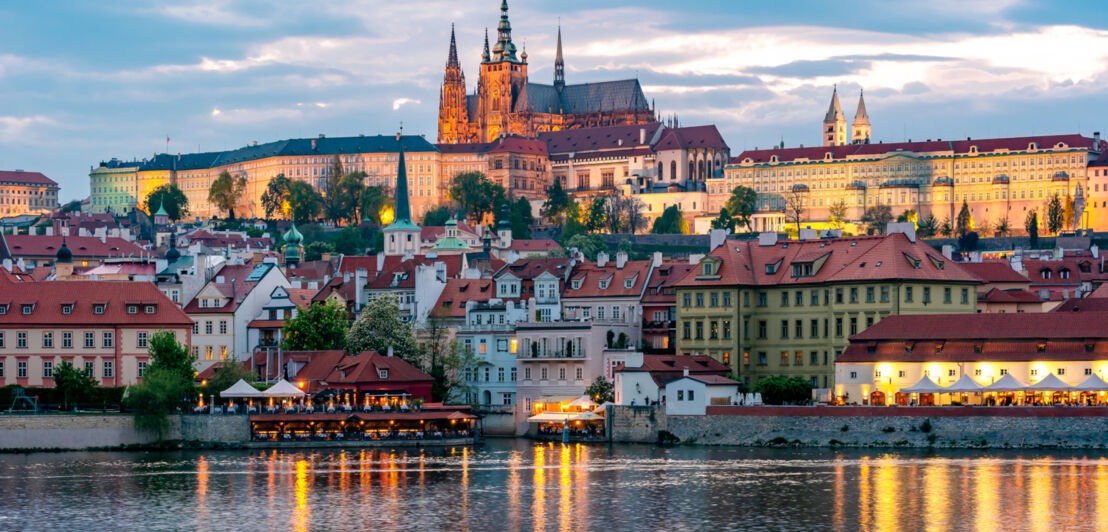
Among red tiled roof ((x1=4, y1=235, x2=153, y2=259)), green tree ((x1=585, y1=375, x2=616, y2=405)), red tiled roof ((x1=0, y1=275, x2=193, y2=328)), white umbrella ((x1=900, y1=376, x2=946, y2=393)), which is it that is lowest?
green tree ((x1=585, y1=375, x2=616, y2=405))

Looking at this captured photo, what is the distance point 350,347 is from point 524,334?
9474mm

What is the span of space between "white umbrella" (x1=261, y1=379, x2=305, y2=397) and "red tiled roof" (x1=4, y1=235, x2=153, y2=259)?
80.4 m

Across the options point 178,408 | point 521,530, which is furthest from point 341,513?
point 178,408

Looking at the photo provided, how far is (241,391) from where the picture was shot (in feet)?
285

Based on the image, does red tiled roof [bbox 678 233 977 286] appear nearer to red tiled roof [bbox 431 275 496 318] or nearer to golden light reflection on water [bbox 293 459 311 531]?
red tiled roof [bbox 431 275 496 318]

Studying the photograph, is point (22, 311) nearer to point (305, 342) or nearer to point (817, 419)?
point (305, 342)

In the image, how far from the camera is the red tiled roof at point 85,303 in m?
93.0

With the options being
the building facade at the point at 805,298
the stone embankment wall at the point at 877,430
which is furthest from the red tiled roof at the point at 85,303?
the building facade at the point at 805,298

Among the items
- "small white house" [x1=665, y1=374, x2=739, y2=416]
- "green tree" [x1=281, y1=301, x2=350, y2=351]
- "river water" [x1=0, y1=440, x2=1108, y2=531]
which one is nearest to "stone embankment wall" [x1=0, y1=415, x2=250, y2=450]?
"river water" [x1=0, y1=440, x2=1108, y2=531]

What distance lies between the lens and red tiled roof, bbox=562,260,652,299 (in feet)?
334

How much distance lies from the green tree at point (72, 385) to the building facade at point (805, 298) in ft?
97.8

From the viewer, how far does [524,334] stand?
96.4 metres

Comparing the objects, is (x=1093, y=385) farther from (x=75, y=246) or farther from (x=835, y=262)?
(x=75, y=246)

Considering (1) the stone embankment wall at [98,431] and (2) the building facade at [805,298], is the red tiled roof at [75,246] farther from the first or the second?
(1) the stone embankment wall at [98,431]
